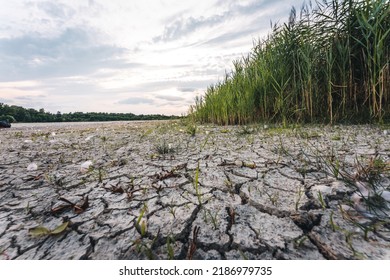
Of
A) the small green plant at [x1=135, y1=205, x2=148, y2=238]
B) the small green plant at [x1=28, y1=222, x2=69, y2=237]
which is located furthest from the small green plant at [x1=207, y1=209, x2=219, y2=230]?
the small green plant at [x1=28, y1=222, x2=69, y2=237]

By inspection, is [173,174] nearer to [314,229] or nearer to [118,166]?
[118,166]

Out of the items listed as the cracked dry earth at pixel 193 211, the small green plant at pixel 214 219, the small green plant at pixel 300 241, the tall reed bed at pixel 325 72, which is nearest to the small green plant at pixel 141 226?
the cracked dry earth at pixel 193 211

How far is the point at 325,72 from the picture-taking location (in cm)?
313

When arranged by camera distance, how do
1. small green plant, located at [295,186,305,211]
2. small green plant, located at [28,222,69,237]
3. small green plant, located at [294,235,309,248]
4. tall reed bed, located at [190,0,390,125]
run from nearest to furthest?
small green plant, located at [294,235,309,248]
small green plant, located at [28,222,69,237]
small green plant, located at [295,186,305,211]
tall reed bed, located at [190,0,390,125]

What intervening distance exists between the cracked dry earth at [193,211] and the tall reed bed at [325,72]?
1.66m

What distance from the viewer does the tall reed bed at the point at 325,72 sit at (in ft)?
9.48

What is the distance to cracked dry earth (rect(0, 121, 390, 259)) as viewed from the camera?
768 millimetres

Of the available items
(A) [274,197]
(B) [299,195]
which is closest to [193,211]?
(A) [274,197]

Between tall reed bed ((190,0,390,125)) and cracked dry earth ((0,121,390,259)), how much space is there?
1663mm

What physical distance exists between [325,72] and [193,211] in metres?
3.19

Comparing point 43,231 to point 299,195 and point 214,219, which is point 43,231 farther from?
point 299,195

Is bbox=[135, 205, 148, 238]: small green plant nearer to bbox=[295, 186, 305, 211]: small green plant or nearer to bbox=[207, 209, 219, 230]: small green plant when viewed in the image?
bbox=[207, 209, 219, 230]: small green plant
